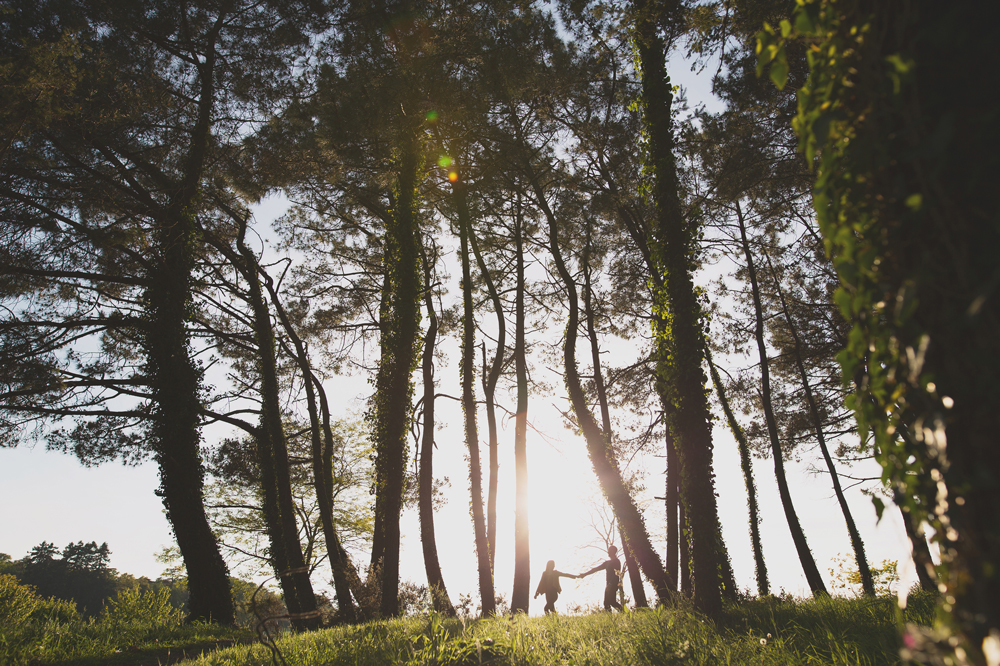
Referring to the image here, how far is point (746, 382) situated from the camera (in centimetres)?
1586

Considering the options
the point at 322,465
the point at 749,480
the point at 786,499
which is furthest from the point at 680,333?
the point at 322,465

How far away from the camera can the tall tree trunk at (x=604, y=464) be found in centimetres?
1103

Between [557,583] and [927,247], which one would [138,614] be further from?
[927,247]

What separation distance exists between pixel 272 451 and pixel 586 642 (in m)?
12.4

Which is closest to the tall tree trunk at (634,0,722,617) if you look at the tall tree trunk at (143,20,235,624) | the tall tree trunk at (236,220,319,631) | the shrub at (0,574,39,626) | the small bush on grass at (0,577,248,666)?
the small bush on grass at (0,577,248,666)

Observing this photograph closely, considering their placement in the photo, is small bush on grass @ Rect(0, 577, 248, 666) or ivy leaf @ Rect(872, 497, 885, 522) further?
small bush on grass @ Rect(0, 577, 248, 666)

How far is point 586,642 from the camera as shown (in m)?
4.40

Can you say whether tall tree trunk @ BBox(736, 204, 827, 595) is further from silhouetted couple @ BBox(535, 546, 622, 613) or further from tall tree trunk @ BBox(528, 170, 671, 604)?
silhouetted couple @ BBox(535, 546, 622, 613)

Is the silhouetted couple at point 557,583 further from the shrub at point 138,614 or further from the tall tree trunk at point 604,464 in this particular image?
the shrub at point 138,614

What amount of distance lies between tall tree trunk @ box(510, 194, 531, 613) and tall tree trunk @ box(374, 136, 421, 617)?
346 centimetres

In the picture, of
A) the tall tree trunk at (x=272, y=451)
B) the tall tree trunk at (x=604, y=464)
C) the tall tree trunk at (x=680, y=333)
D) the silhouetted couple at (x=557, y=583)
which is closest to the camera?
the tall tree trunk at (x=680, y=333)

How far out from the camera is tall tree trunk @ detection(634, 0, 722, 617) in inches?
249

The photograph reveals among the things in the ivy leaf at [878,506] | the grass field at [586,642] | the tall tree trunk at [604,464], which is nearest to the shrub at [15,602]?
the grass field at [586,642]

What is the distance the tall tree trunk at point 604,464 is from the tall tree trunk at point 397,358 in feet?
13.8
